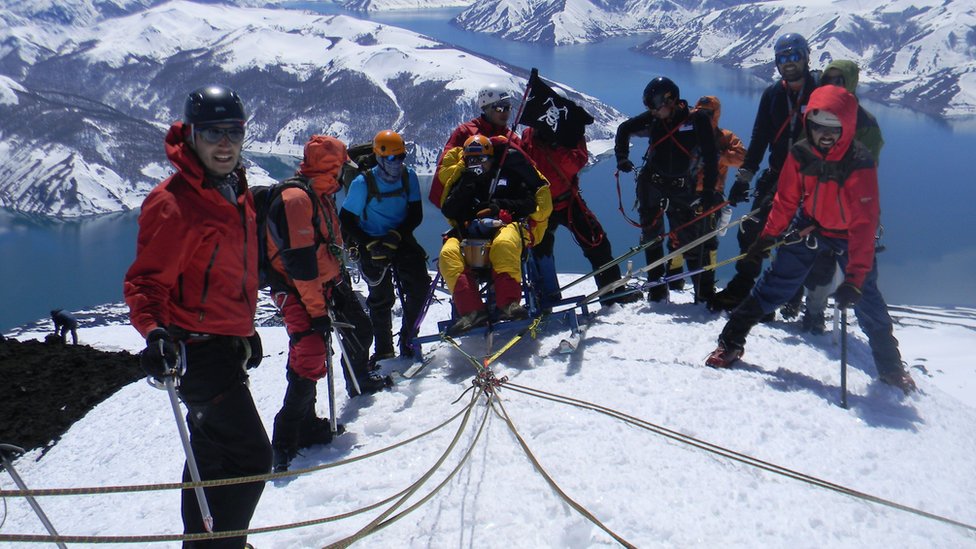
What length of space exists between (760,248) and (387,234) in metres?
3.26

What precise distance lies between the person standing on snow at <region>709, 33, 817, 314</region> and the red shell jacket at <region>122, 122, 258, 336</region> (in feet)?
14.5

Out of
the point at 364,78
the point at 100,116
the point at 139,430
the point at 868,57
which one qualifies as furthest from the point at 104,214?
the point at 868,57

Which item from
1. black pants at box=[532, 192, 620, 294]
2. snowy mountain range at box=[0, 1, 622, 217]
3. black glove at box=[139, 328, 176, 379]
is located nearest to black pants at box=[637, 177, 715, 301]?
black pants at box=[532, 192, 620, 294]

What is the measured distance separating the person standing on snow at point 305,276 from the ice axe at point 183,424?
1446mm

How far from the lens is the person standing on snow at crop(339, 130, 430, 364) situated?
19.4 ft

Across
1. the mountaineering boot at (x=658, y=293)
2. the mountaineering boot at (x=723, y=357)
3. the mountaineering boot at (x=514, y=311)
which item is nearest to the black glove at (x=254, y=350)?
the mountaineering boot at (x=514, y=311)

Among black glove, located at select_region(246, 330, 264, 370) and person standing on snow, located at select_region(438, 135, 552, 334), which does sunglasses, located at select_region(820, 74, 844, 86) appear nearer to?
person standing on snow, located at select_region(438, 135, 552, 334)

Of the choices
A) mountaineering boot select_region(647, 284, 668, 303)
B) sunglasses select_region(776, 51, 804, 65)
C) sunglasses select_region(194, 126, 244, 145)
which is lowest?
mountaineering boot select_region(647, 284, 668, 303)

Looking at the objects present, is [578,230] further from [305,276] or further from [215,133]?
[215,133]

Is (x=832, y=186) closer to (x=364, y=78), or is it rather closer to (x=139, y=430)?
(x=139, y=430)

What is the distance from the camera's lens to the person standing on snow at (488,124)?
Result: 256 inches

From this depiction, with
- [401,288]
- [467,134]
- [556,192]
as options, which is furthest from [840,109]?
[401,288]

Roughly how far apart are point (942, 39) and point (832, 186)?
748 feet

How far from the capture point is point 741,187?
679 cm
